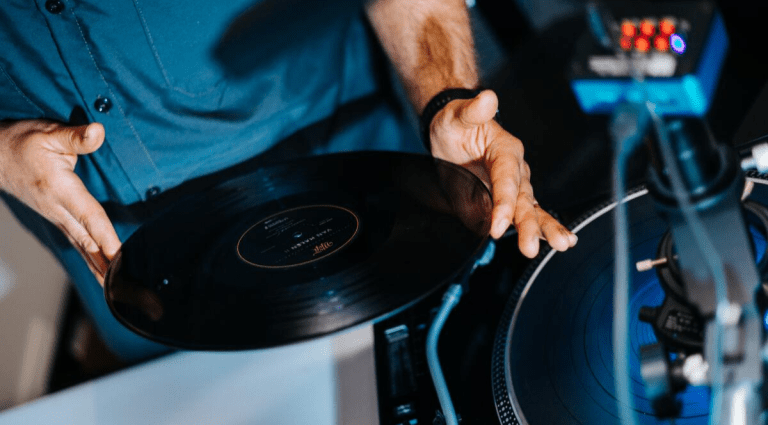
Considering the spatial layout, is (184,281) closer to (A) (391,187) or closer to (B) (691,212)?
(A) (391,187)

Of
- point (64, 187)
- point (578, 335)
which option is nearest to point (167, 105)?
point (64, 187)

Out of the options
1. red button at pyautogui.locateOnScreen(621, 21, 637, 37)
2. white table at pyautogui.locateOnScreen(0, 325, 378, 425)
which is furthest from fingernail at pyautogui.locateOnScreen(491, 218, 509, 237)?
red button at pyautogui.locateOnScreen(621, 21, 637, 37)

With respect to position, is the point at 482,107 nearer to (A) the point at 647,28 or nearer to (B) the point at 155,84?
(A) the point at 647,28

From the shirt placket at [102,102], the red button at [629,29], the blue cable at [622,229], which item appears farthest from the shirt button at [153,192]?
the red button at [629,29]

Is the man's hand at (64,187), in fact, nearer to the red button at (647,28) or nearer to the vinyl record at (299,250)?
the vinyl record at (299,250)

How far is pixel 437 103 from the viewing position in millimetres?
1080

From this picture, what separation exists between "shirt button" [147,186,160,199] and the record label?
434 millimetres

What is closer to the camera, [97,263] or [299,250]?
[299,250]

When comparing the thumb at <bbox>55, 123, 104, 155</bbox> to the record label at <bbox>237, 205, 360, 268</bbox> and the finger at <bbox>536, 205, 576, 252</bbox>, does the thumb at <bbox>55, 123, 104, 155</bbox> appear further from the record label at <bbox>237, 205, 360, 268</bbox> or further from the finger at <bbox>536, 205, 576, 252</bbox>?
the finger at <bbox>536, 205, 576, 252</bbox>

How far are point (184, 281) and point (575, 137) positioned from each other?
1556 mm

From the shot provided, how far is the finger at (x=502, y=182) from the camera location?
2.41 ft

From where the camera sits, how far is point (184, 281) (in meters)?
0.79

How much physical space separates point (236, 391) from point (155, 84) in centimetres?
57

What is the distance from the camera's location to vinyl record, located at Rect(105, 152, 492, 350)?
0.69m
